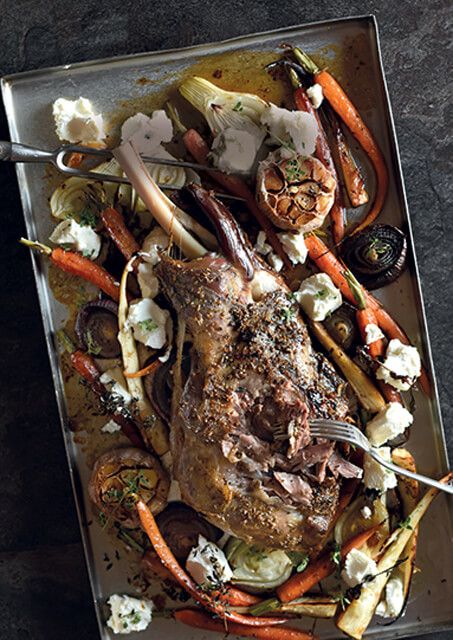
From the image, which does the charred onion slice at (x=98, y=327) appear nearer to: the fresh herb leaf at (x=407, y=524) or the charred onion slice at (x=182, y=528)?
the charred onion slice at (x=182, y=528)

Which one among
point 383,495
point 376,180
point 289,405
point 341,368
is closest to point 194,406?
point 289,405

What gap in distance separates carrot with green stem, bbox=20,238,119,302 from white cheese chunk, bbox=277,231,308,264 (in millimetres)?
710

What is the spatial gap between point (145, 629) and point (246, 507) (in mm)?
816

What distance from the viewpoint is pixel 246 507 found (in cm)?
293

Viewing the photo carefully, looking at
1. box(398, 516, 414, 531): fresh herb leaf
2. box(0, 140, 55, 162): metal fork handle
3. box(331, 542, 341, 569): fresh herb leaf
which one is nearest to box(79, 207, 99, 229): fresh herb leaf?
box(0, 140, 55, 162): metal fork handle

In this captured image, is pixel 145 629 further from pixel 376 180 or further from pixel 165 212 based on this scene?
pixel 376 180

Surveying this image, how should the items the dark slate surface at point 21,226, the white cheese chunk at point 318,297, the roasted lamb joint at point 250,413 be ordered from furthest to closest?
the dark slate surface at point 21,226 < the white cheese chunk at point 318,297 < the roasted lamb joint at point 250,413

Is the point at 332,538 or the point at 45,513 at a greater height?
the point at 45,513

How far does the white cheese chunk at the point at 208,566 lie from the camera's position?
3.19 metres

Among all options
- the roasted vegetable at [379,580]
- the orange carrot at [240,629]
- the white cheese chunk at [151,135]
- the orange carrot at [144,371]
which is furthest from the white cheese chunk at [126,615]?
the white cheese chunk at [151,135]

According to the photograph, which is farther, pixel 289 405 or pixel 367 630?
pixel 367 630

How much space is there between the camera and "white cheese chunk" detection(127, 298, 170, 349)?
316 cm

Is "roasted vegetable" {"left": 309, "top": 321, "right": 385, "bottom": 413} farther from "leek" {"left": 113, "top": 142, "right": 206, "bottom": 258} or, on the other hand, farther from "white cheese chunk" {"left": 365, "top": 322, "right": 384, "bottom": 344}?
"leek" {"left": 113, "top": 142, "right": 206, "bottom": 258}

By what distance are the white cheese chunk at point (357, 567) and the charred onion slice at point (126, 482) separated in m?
0.78
